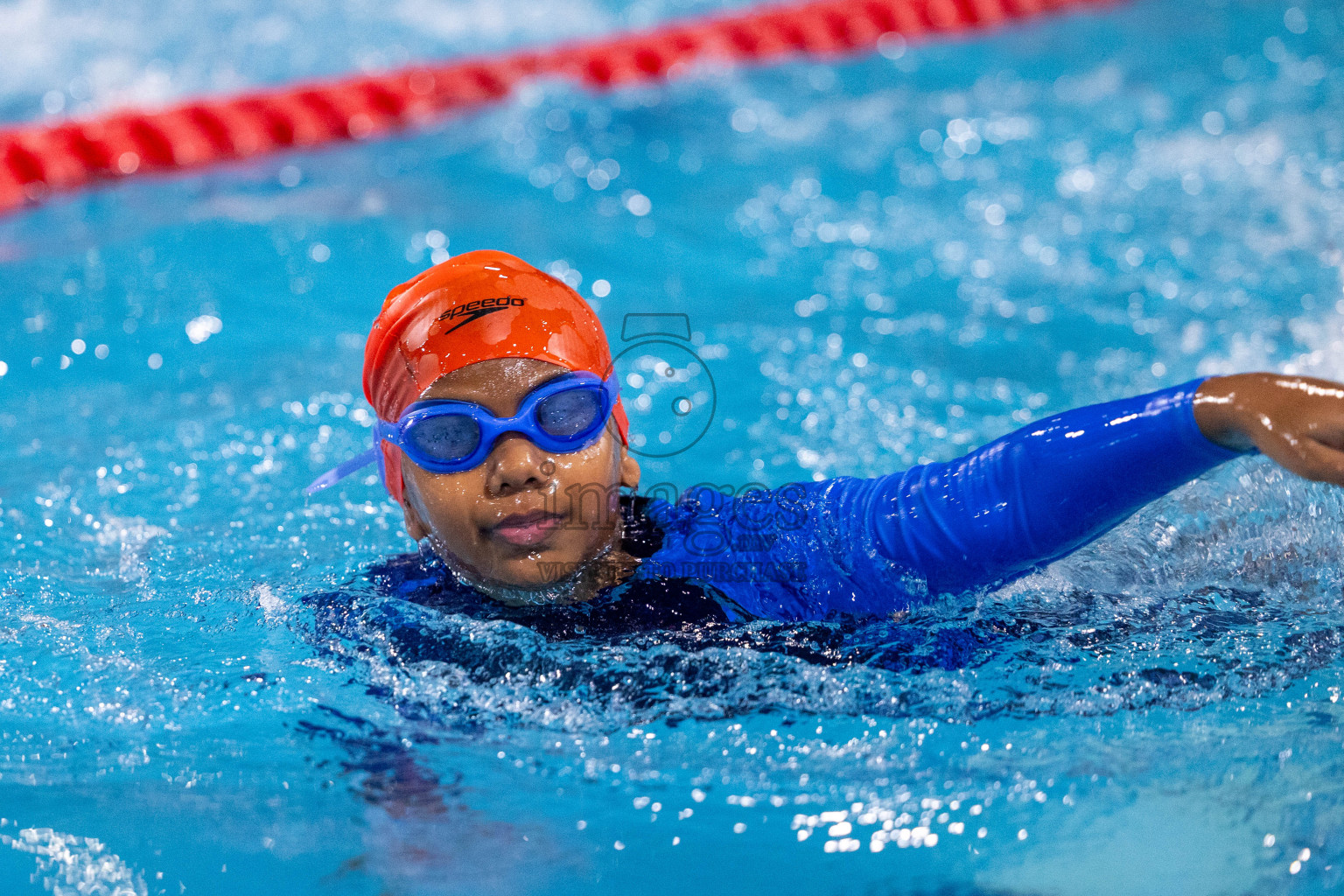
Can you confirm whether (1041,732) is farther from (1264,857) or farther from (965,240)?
(965,240)

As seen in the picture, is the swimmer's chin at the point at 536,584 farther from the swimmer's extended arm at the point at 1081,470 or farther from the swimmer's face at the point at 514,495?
the swimmer's extended arm at the point at 1081,470

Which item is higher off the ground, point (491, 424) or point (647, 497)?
point (491, 424)

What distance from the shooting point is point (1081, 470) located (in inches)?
69.4

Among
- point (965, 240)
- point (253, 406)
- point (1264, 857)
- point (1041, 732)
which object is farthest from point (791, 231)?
point (1264, 857)

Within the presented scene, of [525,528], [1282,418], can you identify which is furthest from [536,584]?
[1282,418]

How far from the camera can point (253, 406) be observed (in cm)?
345

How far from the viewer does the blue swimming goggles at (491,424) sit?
77.9 inches

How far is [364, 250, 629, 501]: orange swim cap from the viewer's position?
204cm

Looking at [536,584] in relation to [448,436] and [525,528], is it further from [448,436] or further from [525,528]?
[448,436]

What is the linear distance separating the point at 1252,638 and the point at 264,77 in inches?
207

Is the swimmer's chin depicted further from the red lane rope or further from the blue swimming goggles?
the red lane rope

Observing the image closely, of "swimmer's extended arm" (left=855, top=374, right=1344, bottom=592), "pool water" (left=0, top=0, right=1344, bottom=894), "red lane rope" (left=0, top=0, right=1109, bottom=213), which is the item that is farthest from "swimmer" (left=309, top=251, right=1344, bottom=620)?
"red lane rope" (left=0, top=0, right=1109, bottom=213)

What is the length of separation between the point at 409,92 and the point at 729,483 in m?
3.21
